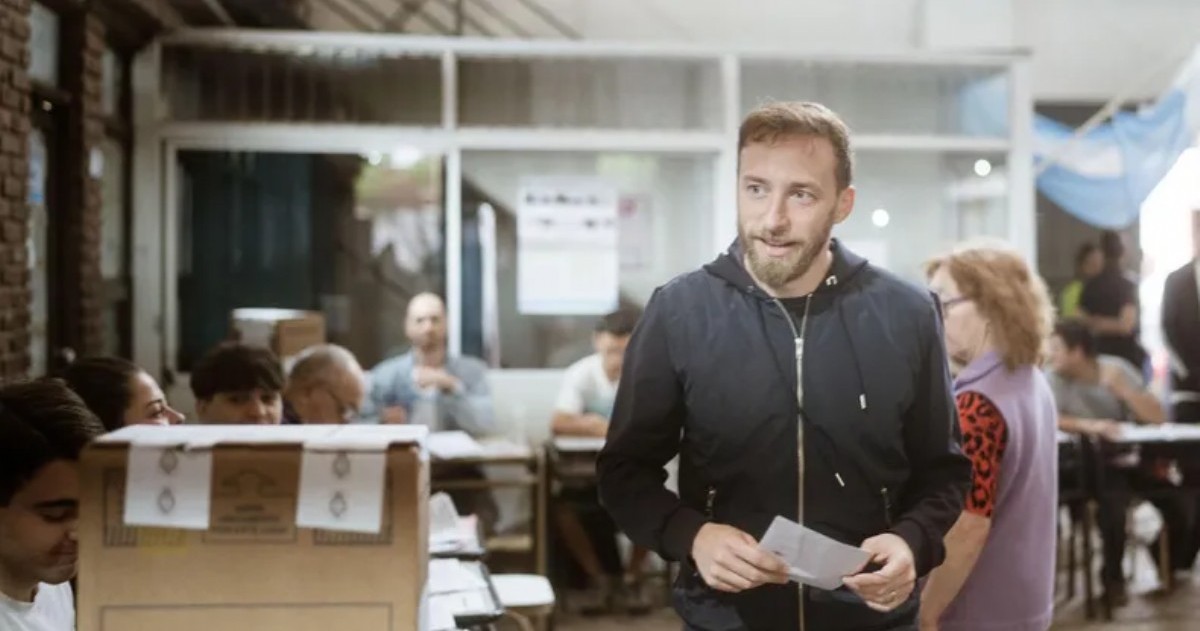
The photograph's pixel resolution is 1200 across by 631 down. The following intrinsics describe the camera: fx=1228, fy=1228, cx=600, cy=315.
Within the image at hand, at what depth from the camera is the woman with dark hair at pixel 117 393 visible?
2.48 m

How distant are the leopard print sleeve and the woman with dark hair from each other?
1.57 m

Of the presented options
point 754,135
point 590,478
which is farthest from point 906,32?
point 754,135

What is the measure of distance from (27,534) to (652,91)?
192 inches

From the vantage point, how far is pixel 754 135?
Result: 177 cm

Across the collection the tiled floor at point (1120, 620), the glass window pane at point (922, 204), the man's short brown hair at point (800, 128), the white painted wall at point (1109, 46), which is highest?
the white painted wall at point (1109, 46)

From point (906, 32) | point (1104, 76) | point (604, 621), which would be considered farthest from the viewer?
point (1104, 76)

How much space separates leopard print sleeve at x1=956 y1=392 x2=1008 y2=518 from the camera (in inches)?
85.5

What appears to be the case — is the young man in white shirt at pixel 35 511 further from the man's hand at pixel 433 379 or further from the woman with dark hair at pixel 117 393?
the man's hand at pixel 433 379

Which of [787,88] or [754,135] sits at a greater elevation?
[787,88]

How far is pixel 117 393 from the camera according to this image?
8.25ft

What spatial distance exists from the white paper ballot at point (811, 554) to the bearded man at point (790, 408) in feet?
0.15

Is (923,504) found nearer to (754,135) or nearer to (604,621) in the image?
(754,135)

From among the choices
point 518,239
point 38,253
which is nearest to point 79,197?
point 38,253

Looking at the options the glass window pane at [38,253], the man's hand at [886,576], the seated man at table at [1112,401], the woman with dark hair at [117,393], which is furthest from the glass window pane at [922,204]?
the man's hand at [886,576]
